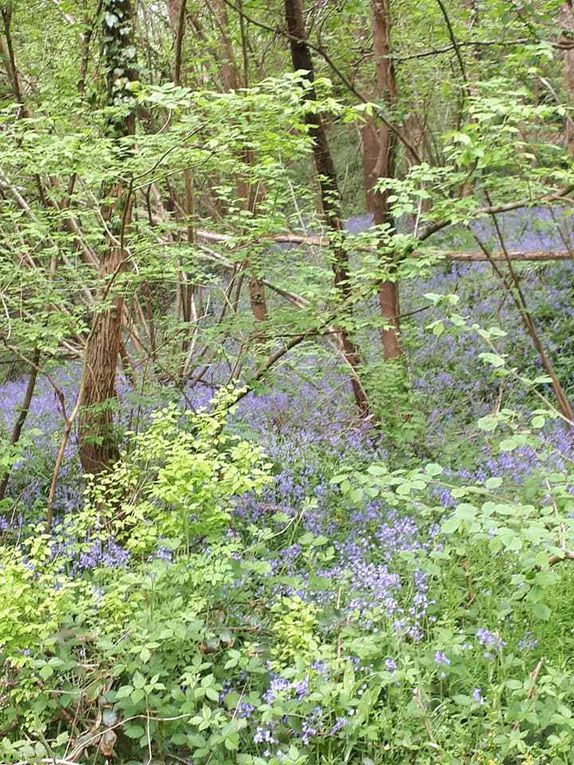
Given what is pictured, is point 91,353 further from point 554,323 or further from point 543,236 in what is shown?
point 543,236

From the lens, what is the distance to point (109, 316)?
4.52 m

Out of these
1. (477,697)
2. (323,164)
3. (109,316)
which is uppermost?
(323,164)

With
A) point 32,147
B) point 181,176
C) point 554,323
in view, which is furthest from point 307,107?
point 554,323

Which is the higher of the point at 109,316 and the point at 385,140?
the point at 385,140

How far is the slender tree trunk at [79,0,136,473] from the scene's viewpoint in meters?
4.27

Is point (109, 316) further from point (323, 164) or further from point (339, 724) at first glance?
point (339, 724)

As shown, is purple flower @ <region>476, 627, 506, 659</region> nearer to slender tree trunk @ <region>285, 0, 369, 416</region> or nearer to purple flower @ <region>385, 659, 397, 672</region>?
purple flower @ <region>385, 659, 397, 672</region>

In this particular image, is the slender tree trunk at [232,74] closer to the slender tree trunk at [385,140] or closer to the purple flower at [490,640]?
the slender tree trunk at [385,140]

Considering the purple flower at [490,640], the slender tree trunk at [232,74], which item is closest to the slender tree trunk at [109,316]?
the slender tree trunk at [232,74]

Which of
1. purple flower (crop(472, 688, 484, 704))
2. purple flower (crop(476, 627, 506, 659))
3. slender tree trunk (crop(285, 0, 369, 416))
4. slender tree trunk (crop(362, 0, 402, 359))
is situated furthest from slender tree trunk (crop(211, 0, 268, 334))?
purple flower (crop(472, 688, 484, 704))

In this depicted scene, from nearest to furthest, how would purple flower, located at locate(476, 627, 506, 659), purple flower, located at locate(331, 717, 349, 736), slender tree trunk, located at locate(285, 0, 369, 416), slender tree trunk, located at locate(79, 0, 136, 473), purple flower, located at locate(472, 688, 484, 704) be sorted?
purple flower, located at locate(331, 717, 349, 736) → purple flower, located at locate(472, 688, 484, 704) → purple flower, located at locate(476, 627, 506, 659) → slender tree trunk, located at locate(79, 0, 136, 473) → slender tree trunk, located at locate(285, 0, 369, 416)

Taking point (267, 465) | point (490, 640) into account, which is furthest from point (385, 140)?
point (490, 640)

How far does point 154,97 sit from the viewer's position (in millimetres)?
2715

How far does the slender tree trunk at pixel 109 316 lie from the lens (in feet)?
14.0
